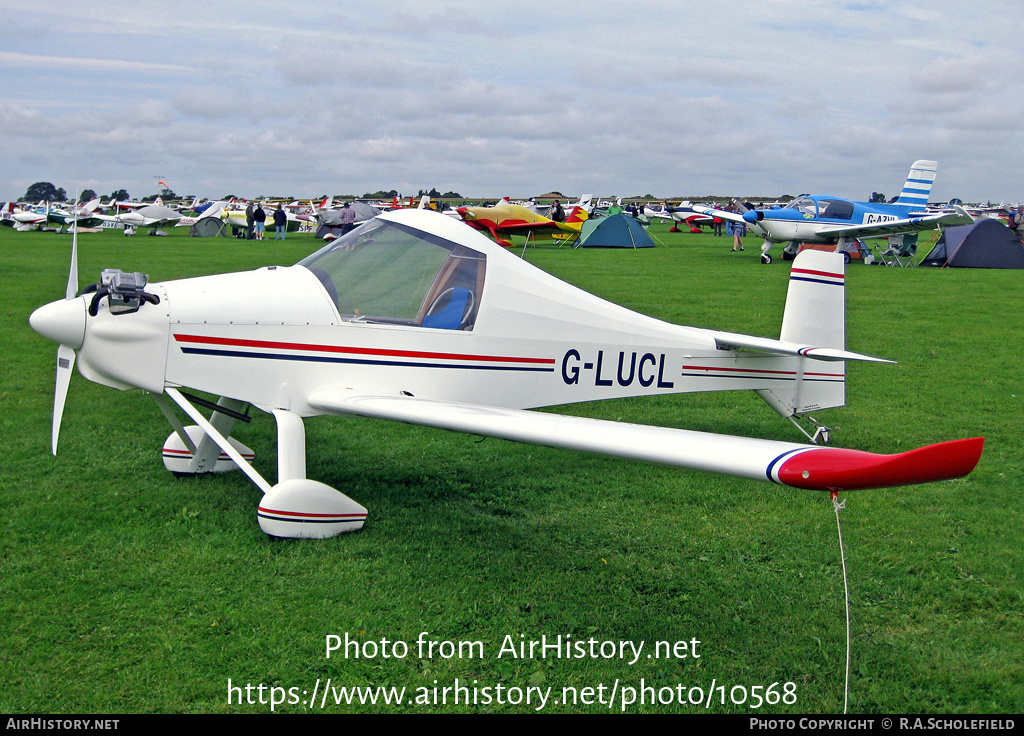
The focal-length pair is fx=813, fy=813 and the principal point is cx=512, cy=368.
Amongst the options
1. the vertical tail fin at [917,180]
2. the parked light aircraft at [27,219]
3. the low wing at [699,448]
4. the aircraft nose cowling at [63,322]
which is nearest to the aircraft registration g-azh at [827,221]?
the vertical tail fin at [917,180]

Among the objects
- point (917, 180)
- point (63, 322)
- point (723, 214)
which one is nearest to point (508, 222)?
point (723, 214)

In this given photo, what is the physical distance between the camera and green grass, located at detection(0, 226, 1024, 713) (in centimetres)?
349

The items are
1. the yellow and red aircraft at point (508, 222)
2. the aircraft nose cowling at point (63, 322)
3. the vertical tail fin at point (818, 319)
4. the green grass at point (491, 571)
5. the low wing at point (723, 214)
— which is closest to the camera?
the green grass at point (491, 571)

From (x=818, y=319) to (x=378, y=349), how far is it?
364 centimetres

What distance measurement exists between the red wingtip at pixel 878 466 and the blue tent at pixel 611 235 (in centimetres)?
3176

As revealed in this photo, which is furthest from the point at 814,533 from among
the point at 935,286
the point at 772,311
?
the point at 935,286

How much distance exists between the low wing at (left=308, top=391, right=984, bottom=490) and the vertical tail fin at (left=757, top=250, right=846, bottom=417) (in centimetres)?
311

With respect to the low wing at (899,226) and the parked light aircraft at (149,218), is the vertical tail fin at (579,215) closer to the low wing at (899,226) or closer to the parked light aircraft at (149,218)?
the low wing at (899,226)

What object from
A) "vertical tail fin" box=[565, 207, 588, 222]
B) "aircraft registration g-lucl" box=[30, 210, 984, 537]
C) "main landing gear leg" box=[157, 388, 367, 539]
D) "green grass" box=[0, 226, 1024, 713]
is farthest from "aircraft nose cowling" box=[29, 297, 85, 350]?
"vertical tail fin" box=[565, 207, 588, 222]

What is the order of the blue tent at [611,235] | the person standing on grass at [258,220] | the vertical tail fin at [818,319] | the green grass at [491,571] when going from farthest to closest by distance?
the person standing on grass at [258,220], the blue tent at [611,235], the vertical tail fin at [818,319], the green grass at [491,571]

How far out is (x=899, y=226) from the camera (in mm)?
25906

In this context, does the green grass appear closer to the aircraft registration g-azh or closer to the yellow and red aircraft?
the aircraft registration g-azh

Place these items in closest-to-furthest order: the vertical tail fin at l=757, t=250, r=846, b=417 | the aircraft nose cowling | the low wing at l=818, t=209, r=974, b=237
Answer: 1. the aircraft nose cowling
2. the vertical tail fin at l=757, t=250, r=846, b=417
3. the low wing at l=818, t=209, r=974, b=237

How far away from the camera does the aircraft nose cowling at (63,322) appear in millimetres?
4625
